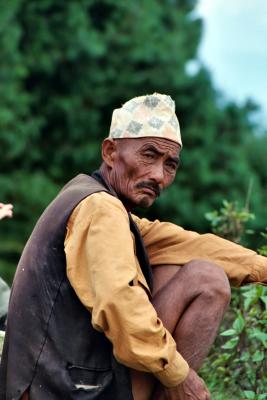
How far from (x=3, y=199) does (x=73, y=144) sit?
4.36 m

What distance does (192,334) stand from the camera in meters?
4.04

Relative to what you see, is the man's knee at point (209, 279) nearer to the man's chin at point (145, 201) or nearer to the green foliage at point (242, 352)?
the man's chin at point (145, 201)

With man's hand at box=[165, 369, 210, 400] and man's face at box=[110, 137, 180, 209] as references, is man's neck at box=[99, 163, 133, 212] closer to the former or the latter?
man's face at box=[110, 137, 180, 209]

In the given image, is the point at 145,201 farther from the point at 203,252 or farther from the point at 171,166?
the point at 203,252

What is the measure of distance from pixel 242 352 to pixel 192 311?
1.71 metres

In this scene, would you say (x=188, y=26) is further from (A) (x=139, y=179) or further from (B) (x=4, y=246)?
(A) (x=139, y=179)

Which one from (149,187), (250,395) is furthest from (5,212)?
(250,395)

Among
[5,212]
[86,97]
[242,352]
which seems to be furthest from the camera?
[86,97]

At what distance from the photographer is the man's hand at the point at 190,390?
3.96m

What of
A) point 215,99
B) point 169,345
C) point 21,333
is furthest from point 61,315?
point 215,99

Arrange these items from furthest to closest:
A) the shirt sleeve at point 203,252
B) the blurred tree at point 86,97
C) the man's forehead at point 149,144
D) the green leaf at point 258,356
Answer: the blurred tree at point 86,97
the green leaf at point 258,356
the shirt sleeve at point 203,252
the man's forehead at point 149,144

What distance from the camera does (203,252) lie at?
4.52 metres

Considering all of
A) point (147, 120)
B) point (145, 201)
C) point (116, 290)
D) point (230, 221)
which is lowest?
point (116, 290)

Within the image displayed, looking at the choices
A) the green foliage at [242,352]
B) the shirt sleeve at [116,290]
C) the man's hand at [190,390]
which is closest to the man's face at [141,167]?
the shirt sleeve at [116,290]
